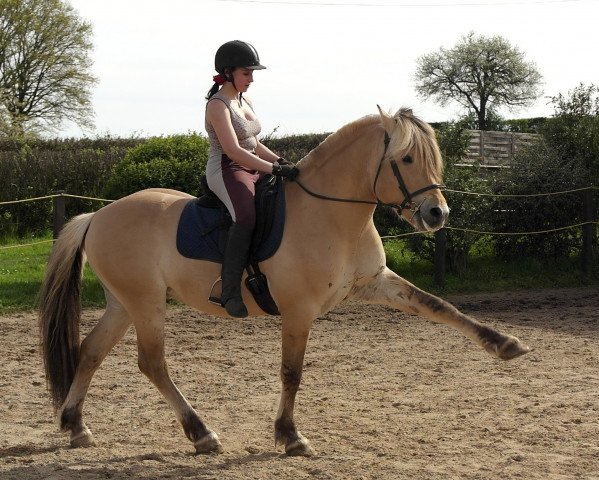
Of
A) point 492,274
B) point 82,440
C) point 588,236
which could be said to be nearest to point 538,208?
point 588,236

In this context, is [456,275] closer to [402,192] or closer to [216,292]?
[216,292]

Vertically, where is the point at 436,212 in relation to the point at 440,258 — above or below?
above

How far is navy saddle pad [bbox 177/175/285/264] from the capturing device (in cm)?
554

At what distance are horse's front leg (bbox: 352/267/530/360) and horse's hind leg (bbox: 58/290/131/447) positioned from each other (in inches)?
64.4

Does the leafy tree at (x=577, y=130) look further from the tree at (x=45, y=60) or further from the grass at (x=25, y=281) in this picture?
the tree at (x=45, y=60)

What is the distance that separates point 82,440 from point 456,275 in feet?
28.4

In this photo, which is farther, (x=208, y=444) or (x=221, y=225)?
(x=221, y=225)

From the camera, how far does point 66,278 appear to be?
6.18m

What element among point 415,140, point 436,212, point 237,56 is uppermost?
point 237,56

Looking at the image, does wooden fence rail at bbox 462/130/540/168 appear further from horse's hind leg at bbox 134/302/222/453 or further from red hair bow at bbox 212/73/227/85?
horse's hind leg at bbox 134/302/222/453

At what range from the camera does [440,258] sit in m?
12.9

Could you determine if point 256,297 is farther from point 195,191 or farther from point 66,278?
point 195,191

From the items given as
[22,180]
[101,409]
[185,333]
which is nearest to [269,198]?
[101,409]

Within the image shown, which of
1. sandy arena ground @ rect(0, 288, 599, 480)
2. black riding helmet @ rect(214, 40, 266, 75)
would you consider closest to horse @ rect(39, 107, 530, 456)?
sandy arena ground @ rect(0, 288, 599, 480)
